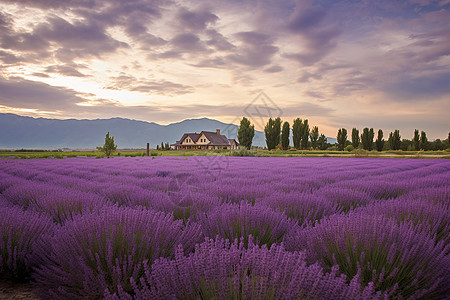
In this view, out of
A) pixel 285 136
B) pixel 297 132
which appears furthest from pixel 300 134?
pixel 285 136

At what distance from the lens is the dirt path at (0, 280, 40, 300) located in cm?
145

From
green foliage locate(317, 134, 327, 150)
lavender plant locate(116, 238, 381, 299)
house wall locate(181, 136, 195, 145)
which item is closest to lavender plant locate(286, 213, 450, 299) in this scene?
lavender plant locate(116, 238, 381, 299)

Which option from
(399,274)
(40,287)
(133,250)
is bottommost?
(40,287)

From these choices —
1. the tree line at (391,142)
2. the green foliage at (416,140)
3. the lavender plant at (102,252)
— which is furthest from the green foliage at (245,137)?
the lavender plant at (102,252)

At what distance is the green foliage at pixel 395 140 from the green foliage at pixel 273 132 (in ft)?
69.0

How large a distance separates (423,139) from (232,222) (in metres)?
55.3

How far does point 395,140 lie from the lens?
4697 centimetres

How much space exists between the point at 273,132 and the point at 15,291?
47.2 meters

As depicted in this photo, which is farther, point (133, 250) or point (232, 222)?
point (232, 222)

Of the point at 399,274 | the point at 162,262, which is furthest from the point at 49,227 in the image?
the point at 399,274

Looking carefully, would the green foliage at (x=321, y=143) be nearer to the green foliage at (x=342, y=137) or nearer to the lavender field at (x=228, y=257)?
the green foliage at (x=342, y=137)

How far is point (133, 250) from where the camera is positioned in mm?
1338

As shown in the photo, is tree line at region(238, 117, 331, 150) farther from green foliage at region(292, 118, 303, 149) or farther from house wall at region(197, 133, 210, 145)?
house wall at region(197, 133, 210, 145)

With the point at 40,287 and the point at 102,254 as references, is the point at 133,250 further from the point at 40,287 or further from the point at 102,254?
the point at 40,287
